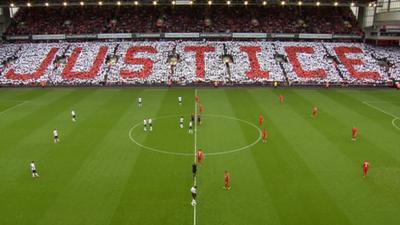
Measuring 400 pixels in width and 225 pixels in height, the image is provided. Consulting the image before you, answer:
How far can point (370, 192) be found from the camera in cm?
1977

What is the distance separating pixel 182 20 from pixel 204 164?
166ft

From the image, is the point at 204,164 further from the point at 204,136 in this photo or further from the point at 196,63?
the point at 196,63

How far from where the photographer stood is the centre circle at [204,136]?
26.6 metres

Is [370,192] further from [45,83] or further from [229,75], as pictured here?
[45,83]

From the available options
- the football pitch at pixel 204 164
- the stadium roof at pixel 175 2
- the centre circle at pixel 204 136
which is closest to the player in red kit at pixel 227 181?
the football pitch at pixel 204 164

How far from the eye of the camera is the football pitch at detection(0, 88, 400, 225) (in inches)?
696

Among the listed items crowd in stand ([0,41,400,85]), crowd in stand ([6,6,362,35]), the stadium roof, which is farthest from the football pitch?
crowd in stand ([6,6,362,35])

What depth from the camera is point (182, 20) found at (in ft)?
228

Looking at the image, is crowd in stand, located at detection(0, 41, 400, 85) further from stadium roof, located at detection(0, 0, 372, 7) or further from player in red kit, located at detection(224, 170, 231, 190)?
player in red kit, located at detection(224, 170, 231, 190)

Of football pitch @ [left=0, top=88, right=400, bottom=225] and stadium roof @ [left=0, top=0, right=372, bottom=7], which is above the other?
stadium roof @ [left=0, top=0, right=372, bottom=7]

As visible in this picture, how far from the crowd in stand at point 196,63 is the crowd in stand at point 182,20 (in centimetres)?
423

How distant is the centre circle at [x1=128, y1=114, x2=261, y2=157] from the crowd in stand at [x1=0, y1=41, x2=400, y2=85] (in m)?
21.2

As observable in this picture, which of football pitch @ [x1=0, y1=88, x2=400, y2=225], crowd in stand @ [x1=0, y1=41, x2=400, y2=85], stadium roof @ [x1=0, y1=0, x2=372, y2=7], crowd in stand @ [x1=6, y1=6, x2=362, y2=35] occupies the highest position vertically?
stadium roof @ [x1=0, y1=0, x2=372, y2=7]

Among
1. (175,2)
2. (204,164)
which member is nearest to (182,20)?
(175,2)
